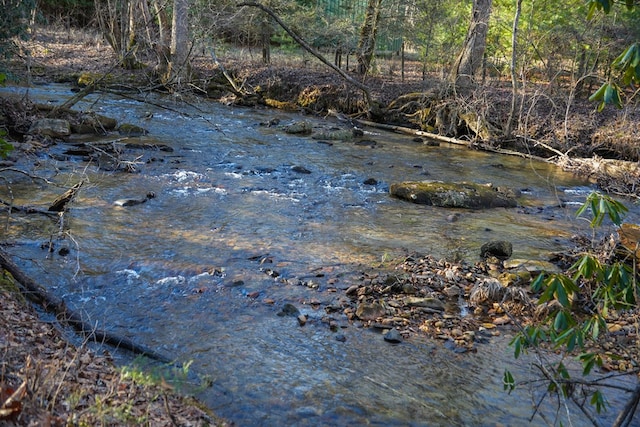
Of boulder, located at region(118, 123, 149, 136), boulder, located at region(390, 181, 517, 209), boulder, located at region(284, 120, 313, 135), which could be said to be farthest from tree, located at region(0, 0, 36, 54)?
boulder, located at region(390, 181, 517, 209)

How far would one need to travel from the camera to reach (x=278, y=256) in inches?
310

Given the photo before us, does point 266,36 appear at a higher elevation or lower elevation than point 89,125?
higher

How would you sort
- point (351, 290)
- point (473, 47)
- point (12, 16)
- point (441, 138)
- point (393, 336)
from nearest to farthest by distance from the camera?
1. point (393, 336)
2. point (351, 290)
3. point (12, 16)
4. point (473, 47)
5. point (441, 138)

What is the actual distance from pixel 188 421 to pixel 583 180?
1253 centimetres

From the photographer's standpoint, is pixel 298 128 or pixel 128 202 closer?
pixel 128 202

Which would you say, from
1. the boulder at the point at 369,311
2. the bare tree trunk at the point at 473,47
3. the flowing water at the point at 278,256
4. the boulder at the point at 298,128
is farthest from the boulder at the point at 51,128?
the bare tree trunk at the point at 473,47

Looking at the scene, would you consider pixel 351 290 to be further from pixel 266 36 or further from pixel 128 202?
pixel 266 36

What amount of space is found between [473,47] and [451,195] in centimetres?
811

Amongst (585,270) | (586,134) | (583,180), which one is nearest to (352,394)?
(585,270)

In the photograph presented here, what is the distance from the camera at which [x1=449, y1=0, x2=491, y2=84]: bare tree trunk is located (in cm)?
1711

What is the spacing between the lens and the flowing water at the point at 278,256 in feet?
16.3

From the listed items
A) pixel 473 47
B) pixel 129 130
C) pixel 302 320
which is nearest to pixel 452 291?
pixel 302 320

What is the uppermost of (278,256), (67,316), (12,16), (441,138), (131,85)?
(12,16)

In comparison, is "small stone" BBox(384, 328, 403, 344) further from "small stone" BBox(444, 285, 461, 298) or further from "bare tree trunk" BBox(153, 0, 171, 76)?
"bare tree trunk" BBox(153, 0, 171, 76)
